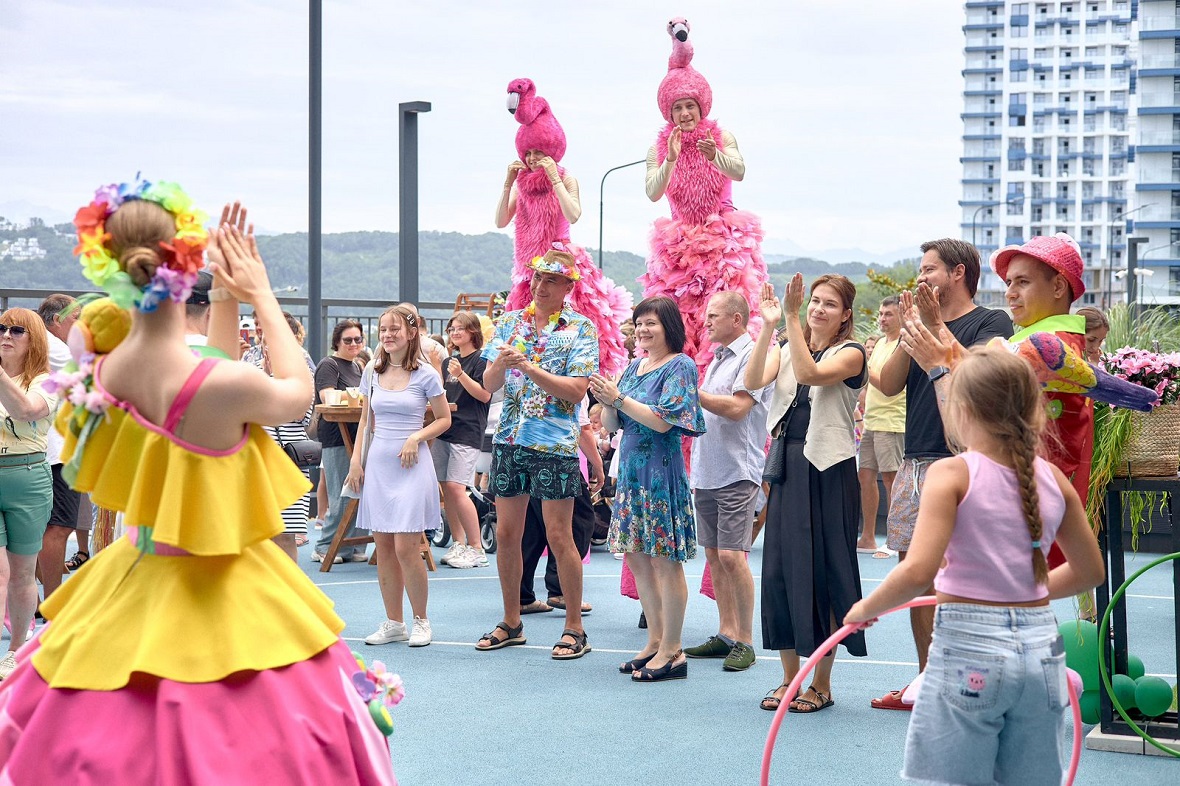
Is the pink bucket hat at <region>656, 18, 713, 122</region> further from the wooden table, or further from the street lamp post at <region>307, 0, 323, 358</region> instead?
the street lamp post at <region>307, 0, 323, 358</region>

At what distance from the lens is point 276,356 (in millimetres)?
2699

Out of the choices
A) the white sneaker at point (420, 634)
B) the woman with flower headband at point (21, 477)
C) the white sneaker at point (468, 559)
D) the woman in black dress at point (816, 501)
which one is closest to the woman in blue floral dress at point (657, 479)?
the woman in black dress at point (816, 501)

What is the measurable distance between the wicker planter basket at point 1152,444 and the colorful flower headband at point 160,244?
3.28 meters

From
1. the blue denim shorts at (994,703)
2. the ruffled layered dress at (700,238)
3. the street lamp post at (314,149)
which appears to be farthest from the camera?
the street lamp post at (314,149)

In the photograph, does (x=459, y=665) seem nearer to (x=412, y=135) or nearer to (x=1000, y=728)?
(x=1000, y=728)

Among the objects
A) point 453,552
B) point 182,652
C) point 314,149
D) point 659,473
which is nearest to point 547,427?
point 659,473

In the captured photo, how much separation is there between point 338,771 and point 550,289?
3797mm

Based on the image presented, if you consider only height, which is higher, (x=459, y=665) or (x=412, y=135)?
(x=412, y=135)

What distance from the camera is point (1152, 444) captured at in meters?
4.24

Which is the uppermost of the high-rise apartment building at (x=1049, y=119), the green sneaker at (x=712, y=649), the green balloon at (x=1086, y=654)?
the high-rise apartment building at (x=1049, y=119)

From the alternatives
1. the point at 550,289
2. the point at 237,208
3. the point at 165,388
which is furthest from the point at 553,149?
the point at 165,388

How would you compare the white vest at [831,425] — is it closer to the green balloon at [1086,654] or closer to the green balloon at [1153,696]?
the green balloon at [1086,654]

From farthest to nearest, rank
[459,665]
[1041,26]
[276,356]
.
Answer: [1041,26] → [459,665] → [276,356]

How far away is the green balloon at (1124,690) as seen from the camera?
4.43 m
